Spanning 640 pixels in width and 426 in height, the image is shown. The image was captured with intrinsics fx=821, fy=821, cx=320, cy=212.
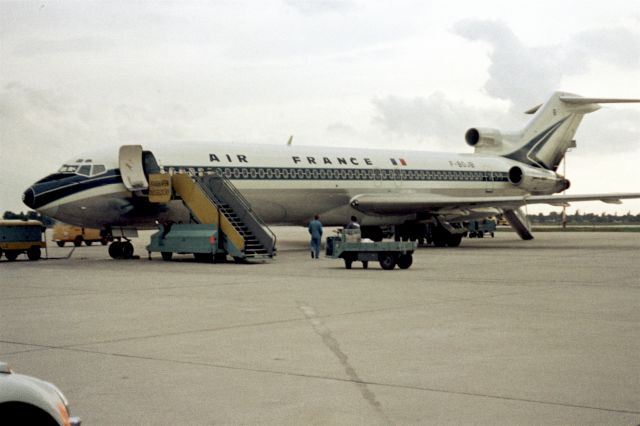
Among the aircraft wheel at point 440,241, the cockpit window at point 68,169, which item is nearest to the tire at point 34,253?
the cockpit window at point 68,169

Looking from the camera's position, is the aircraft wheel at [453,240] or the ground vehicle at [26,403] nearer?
the ground vehicle at [26,403]

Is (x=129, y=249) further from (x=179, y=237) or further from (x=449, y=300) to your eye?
(x=449, y=300)

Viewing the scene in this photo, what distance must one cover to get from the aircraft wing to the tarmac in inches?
612

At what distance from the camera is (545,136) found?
4034cm

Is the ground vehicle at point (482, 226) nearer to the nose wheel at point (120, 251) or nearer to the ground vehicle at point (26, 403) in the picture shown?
Answer: the nose wheel at point (120, 251)

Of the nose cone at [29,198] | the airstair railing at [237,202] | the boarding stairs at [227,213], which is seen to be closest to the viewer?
the boarding stairs at [227,213]

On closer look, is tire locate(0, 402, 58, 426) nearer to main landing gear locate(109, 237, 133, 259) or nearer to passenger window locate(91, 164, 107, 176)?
passenger window locate(91, 164, 107, 176)

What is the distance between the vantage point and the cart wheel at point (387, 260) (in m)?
20.5

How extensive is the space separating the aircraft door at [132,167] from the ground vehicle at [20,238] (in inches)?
174

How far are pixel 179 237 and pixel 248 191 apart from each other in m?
4.26

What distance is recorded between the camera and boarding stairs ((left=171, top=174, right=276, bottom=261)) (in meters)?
24.2

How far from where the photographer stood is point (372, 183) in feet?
111

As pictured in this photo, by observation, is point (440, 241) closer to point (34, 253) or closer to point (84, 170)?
point (84, 170)

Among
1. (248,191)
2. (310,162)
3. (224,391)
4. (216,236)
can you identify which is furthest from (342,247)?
(224,391)
